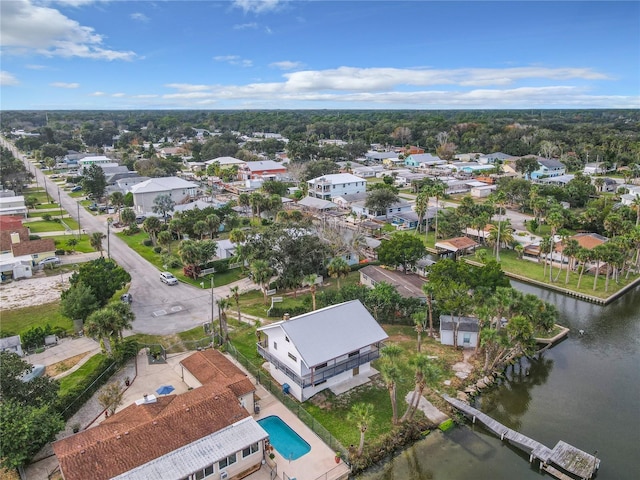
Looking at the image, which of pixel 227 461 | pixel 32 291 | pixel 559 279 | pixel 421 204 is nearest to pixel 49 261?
pixel 32 291

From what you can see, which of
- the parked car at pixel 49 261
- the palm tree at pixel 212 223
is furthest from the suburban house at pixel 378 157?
the parked car at pixel 49 261

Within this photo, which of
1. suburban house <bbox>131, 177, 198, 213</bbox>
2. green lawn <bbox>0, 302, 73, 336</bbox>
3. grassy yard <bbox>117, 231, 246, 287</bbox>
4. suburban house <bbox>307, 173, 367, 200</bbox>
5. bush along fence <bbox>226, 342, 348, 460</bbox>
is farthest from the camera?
suburban house <bbox>307, 173, 367, 200</bbox>

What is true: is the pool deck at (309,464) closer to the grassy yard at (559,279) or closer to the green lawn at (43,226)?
the grassy yard at (559,279)

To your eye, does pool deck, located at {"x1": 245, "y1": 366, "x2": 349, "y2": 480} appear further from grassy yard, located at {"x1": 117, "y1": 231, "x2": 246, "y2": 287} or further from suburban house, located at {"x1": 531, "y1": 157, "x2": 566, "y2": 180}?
suburban house, located at {"x1": 531, "y1": 157, "x2": 566, "y2": 180}

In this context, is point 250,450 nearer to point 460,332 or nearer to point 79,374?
point 79,374

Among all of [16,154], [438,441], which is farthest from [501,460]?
[16,154]

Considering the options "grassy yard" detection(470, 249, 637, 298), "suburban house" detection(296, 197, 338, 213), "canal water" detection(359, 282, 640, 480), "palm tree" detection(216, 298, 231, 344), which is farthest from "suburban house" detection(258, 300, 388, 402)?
"suburban house" detection(296, 197, 338, 213)

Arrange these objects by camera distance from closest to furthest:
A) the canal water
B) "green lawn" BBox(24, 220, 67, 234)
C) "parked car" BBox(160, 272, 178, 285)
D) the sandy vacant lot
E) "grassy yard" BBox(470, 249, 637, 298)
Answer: the canal water → the sandy vacant lot → "grassy yard" BBox(470, 249, 637, 298) → "parked car" BBox(160, 272, 178, 285) → "green lawn" BBox(24, 220, 67, 234)
